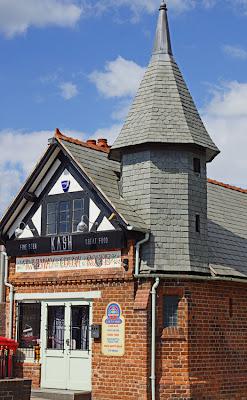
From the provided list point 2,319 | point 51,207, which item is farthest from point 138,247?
point 2,319

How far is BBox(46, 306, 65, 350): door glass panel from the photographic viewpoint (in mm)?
18859

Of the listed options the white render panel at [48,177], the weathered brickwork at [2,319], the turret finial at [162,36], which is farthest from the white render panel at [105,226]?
the weathered brickwork at [2,319]

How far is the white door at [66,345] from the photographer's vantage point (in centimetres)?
1812

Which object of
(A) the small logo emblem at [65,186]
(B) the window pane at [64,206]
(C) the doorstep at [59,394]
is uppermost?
(A) the small logo emblem at [65,186]

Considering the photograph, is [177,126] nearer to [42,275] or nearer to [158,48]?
[158,48]

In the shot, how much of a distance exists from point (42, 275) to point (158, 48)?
7.46 m

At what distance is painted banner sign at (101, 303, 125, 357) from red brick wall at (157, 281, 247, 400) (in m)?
1.01

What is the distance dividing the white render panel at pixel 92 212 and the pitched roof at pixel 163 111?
1748 mm

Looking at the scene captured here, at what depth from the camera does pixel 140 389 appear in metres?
16.6

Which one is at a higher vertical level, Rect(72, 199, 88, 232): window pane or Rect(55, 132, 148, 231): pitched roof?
Rect(55, 132, 148, 231): pitched roof

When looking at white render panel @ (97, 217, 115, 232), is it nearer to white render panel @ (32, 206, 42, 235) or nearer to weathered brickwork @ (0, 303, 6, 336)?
white render panel @ (32, 206, 42, 235)

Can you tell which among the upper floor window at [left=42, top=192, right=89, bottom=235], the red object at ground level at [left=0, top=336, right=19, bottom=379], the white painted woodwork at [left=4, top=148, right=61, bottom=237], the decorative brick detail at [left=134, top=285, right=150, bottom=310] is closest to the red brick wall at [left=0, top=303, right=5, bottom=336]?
the white painted woodwork at [left=4, top=148, right=61, bottom=237]

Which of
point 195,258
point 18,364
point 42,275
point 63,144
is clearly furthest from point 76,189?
point 18,364

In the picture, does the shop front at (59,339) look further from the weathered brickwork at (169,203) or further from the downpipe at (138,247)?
the weathered brickwork at (169,203)
